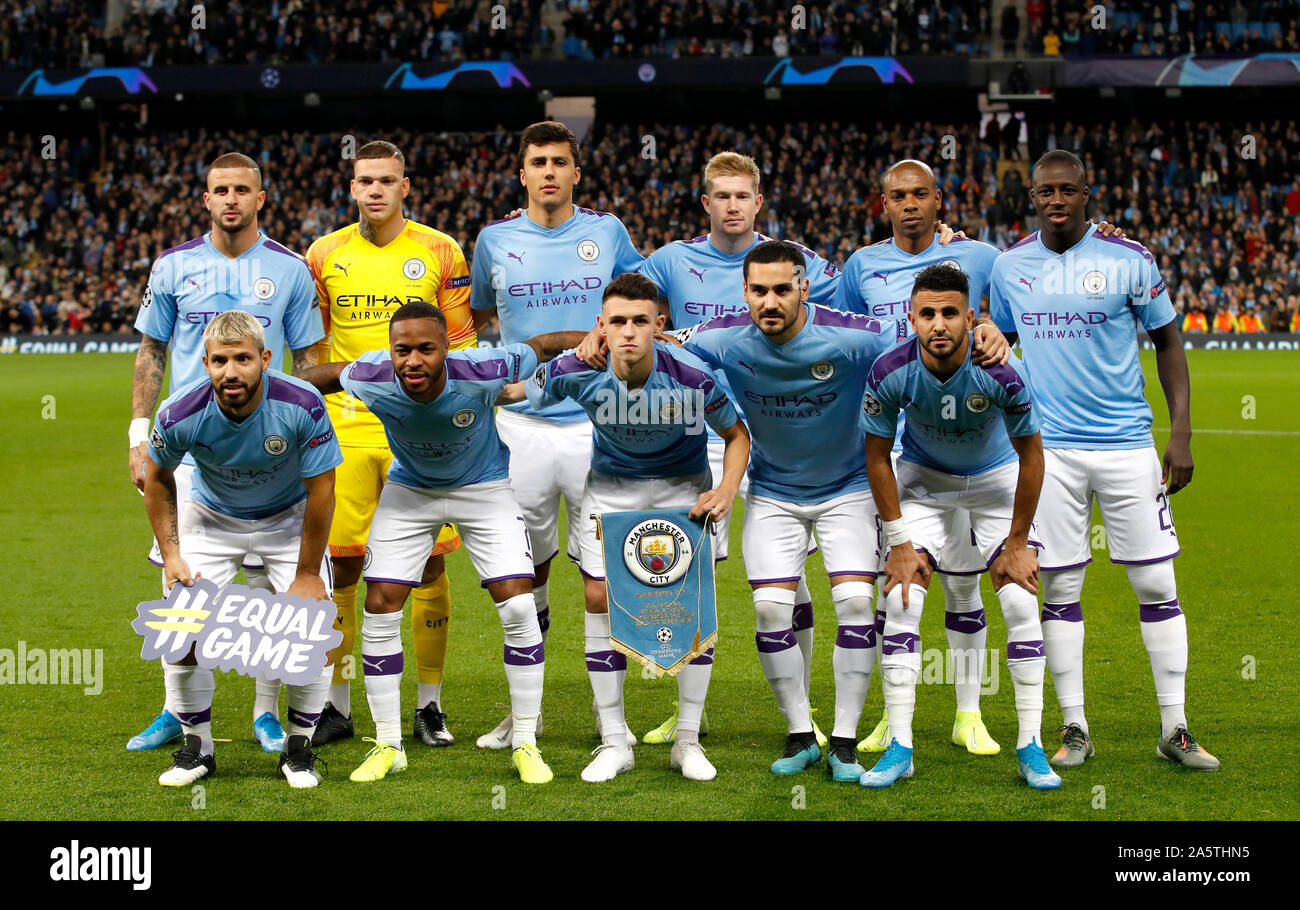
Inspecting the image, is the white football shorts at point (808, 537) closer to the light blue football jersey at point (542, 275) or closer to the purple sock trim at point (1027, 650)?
the purple sock trim at point (1027, 650)

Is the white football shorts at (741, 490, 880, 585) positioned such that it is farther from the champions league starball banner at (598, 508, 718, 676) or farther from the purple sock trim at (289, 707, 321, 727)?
the purple sock trim at (289, 707, 321, 727)

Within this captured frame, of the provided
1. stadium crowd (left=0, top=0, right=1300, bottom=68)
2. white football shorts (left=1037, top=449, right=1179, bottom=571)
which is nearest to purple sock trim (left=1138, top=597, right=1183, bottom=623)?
white football shorts (left=1037, top=449, right=1179, bottom=571)

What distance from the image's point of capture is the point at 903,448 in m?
5.85

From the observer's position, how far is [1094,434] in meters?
5.66

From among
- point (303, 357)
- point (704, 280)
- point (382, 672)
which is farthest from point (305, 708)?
point (704, 280)

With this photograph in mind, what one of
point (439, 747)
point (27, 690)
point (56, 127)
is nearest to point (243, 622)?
point (439, 747)

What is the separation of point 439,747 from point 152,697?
5.72 feet

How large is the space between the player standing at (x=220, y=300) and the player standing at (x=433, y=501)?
50 cm

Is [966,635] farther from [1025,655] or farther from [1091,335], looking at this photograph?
[1091,335]

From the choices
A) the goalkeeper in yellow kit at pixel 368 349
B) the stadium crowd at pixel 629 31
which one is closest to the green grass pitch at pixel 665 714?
the goalkeeper in yellow kit at pixel 368 349

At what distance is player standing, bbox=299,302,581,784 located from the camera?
553 cm

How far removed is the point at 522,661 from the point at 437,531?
27.0 inches

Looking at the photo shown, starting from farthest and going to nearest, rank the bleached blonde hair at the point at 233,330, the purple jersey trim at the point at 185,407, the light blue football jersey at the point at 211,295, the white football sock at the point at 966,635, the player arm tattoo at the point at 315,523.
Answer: the light blue football jersey at the point at 211,295 < the white football sock at the point at 966,635 < the player arm tattoo at the point at 315,523 < the purple jersey trim at the point at 185,407 < the bleached blonde hair at the point at 233,330

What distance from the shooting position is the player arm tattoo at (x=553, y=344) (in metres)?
6.14
